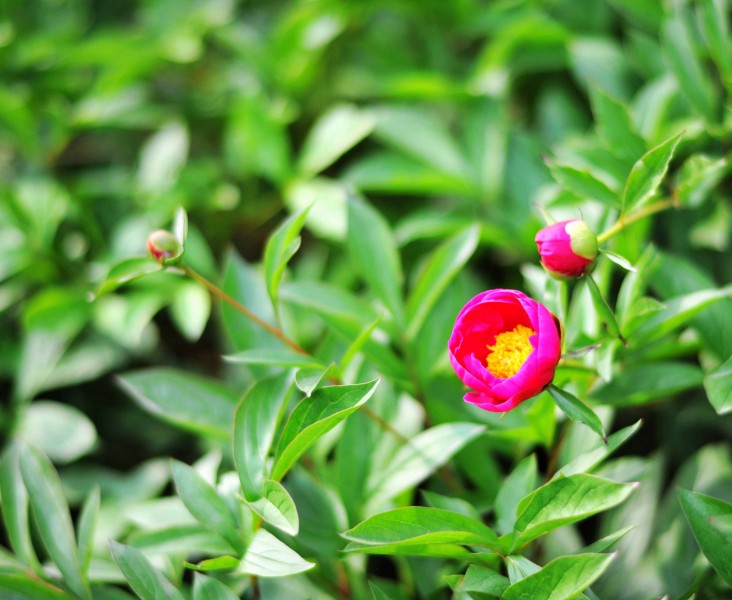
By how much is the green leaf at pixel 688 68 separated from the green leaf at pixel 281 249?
1.86 ft

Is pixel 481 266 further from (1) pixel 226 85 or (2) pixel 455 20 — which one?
Answer: (1) pixel 226 85

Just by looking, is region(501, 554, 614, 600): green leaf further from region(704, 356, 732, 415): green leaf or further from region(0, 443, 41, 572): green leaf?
region(0, 443, 41, 572): green leaf

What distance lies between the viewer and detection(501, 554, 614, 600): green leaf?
0.60 m

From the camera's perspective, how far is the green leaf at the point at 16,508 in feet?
2.59

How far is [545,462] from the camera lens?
3.56ft

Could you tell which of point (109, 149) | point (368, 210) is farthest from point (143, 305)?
point (109, 149)

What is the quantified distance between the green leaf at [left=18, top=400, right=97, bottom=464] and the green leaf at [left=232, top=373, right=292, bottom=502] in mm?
431

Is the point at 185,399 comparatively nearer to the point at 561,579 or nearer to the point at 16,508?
the point at 16,508

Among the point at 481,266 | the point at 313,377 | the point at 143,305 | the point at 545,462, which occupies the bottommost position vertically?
the point at 545,462

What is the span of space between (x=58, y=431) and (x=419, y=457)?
606 millimetres

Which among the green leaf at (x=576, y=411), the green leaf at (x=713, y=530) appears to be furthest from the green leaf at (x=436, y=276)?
the green leaf at (x=713, y=530)

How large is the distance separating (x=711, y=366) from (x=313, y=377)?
0.49 m

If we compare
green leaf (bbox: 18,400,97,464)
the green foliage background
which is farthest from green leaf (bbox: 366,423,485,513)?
green leaf (bbox: 18,400,97,464)

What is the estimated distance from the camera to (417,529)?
2.14 ft
